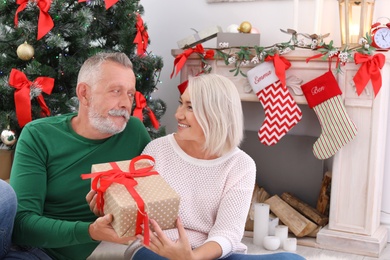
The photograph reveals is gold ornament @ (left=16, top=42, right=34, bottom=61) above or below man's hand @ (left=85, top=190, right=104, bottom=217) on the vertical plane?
above

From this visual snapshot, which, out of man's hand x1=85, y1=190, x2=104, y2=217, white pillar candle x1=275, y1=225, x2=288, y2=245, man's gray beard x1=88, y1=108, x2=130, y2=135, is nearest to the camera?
man's hand x1=85, y1=190, x2=104, y2=217

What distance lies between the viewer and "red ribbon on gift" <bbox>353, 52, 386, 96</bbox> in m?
2.92

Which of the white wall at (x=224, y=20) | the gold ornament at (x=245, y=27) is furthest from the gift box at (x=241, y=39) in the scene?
the white wall at (x=224, y=20)

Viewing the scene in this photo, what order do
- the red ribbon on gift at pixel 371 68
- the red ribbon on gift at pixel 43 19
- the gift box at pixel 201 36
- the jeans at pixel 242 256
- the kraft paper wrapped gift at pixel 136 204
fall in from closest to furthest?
the kraft paper wrapped gift at pixel 136 204 → the jeans at pixel 242 256 → the red ribbon on gift at pixel 43 19 → the red ribbon on gift at pixel 371 68 → the gift box at pixel 201 36

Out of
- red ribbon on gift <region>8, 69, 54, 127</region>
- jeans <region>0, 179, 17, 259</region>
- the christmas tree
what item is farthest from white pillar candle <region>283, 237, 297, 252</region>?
jeans <region>0, 179, 17, 259</region>

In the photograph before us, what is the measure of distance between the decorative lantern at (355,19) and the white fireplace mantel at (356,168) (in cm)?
18

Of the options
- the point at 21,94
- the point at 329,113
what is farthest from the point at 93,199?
the point at 329,113

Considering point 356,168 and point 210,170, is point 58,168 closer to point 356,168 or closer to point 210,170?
point 210,170

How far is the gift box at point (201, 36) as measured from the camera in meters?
3.36

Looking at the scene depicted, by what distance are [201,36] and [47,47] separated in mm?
971

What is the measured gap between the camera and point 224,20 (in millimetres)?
3678

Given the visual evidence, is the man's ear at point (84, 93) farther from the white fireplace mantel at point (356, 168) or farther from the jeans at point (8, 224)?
the white fireplace mantel at point (356, 168)

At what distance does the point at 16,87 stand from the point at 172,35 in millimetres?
1423

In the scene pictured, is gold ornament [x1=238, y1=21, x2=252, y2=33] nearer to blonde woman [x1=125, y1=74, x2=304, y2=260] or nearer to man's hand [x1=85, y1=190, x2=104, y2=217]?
blonde woman [x1=125, y1=74, x2=304, y2=260]
